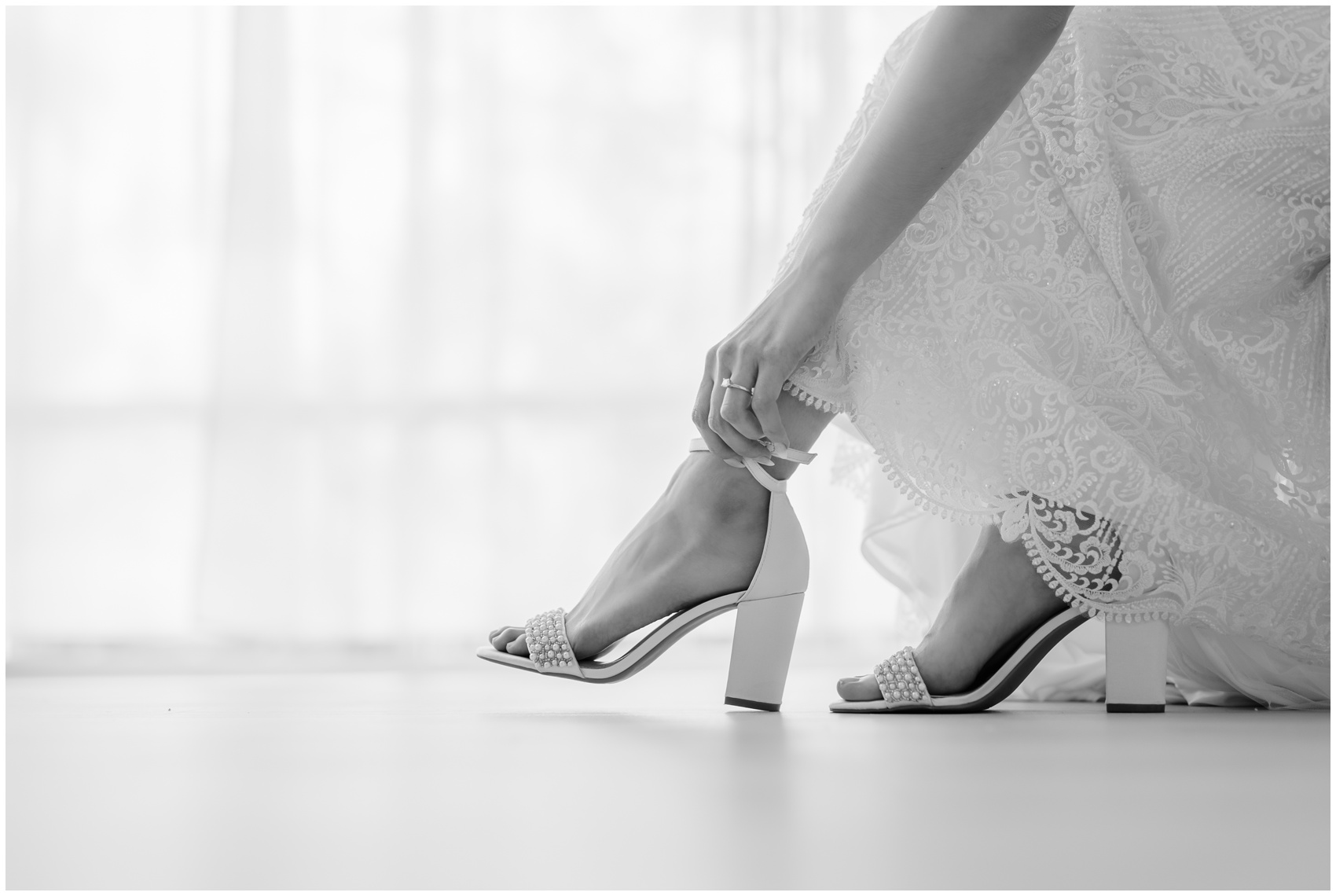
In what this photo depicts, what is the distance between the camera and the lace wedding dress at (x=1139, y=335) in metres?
0.75

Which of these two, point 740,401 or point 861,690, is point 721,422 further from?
point 861,690

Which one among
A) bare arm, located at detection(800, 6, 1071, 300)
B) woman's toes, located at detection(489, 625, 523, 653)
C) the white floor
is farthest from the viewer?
woman's toes, located at detection(489, 625, 523, 653)

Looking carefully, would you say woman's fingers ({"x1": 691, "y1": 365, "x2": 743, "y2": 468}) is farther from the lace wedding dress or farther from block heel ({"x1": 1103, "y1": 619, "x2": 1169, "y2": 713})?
block heel ({"x1": 1103, "y1": 619, "x2": 1169, "y2": 713})

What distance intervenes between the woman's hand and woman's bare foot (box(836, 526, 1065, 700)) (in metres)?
0.18

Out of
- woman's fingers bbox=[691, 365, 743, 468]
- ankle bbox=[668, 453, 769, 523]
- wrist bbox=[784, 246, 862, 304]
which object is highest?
wrist bbox=[784, 246, 862, 304]

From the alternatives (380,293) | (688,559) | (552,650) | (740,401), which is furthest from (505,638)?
(380,293)

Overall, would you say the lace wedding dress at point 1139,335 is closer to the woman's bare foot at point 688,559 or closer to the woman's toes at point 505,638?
the woman's bare foot at point 688,559

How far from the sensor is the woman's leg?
0.80m

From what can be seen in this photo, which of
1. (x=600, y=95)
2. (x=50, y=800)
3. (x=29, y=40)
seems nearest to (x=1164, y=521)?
(x=50, y=800)

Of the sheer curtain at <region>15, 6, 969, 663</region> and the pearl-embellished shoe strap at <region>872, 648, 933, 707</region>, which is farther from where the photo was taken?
the sheer curtain at <region>15, 6, 969, 663</region>

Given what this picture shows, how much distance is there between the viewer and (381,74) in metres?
2.03

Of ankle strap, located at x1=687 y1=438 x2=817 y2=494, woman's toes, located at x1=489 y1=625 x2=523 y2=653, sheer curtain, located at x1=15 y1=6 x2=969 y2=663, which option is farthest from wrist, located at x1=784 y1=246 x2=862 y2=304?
sheer curtain, located at x1=15 y1=6 x2=969 y2=663

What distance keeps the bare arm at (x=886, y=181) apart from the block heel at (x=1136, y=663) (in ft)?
0.90

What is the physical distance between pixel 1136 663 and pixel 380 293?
1.54 m
